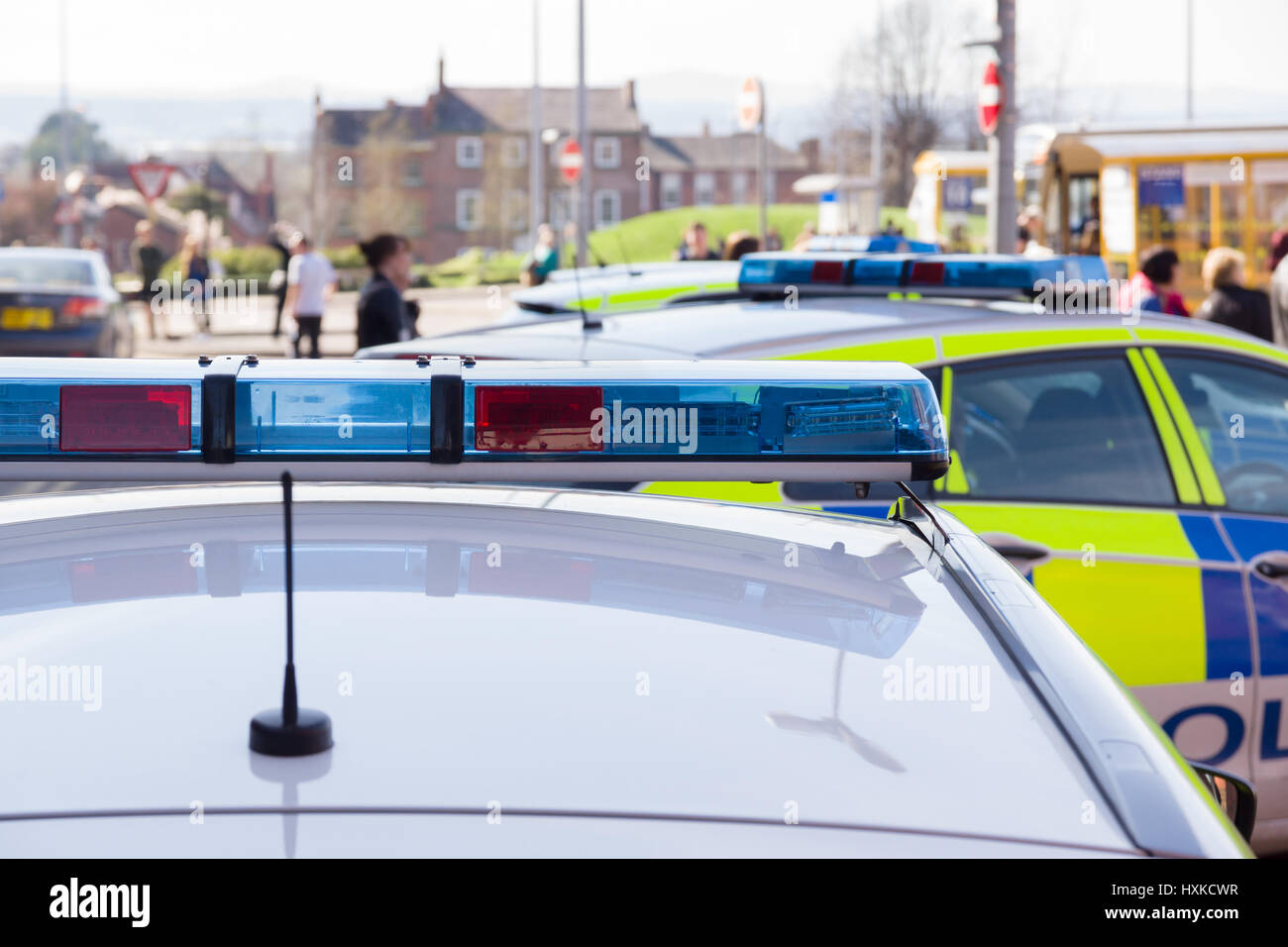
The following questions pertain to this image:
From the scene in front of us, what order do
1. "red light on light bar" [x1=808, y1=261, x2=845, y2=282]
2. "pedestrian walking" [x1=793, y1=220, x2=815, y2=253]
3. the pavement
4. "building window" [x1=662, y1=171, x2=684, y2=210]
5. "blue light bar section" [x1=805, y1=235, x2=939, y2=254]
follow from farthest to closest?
"building window" [x1=662, y1=171, x2=684, y2=210] → the pavement → "pedestrian walking" [x1=793, y1=220, x2=815, y2=253] → "blue light bar section" [x1=805, y1=235, x2=939, y2=254] → "red light on light bar" [x1=808, y1=261, x2=845, y2=282]

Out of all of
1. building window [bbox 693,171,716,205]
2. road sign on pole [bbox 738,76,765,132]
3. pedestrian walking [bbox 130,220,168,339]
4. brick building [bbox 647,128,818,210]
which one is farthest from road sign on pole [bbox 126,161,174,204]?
building window [bbox 693,171,716,205]

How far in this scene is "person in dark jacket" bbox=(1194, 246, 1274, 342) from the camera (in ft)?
30.4

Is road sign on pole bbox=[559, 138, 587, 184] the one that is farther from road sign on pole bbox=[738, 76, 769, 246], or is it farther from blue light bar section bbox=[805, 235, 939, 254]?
blue light bar section bbox=[805, 235, 939, 254]

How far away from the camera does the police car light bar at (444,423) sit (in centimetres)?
159

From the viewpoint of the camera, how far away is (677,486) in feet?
12.3

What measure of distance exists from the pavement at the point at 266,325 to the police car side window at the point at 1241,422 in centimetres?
1226

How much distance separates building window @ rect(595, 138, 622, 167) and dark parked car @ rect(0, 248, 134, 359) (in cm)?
7020

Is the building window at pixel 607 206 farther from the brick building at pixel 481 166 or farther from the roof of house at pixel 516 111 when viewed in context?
the roof of house at pixel 516 111

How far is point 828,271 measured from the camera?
16.7 ft

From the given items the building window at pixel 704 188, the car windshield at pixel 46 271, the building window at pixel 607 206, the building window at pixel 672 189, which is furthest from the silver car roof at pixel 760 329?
the building window at pixel 704 188

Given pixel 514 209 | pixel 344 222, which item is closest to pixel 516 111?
pixel 344 222

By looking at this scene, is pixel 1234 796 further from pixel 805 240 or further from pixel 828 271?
pixel 805 240

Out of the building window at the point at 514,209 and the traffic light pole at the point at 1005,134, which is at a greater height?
the building window at the point at 514,209
